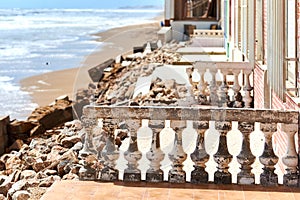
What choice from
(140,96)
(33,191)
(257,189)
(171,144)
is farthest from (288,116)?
(140,96)

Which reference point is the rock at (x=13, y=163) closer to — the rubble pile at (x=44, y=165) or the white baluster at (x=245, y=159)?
the rubble pile at (x=44, y=165)

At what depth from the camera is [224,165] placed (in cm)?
443

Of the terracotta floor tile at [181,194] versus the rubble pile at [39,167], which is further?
the rubble pile at [39,167]

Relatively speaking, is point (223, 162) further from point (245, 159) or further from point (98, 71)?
point (98, 71)

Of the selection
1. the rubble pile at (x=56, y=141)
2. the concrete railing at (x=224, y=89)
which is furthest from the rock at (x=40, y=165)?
the concrete railing at (x=224, y=89)

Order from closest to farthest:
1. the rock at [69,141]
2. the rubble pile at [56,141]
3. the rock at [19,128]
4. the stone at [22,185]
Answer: the rubble pile at [56,141]
the stone at [22,185]
the rock at [69,141]
the rock at [19,128]

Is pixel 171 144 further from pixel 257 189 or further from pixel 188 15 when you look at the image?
pixel 188 15

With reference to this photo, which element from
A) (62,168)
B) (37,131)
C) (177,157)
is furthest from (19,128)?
(177,157)

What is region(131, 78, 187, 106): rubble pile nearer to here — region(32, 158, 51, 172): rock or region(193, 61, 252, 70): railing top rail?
region(193, 61, 252, 70): railing top rail

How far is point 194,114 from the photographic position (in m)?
4.42

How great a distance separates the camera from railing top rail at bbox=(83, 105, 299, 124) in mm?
4297

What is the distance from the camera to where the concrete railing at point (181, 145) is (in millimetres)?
4328

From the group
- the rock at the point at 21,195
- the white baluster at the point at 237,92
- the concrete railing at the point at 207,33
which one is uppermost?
the concrete railing at the point at 207,33

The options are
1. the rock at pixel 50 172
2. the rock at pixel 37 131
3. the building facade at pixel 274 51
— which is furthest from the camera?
the rock at pixel 37 131
